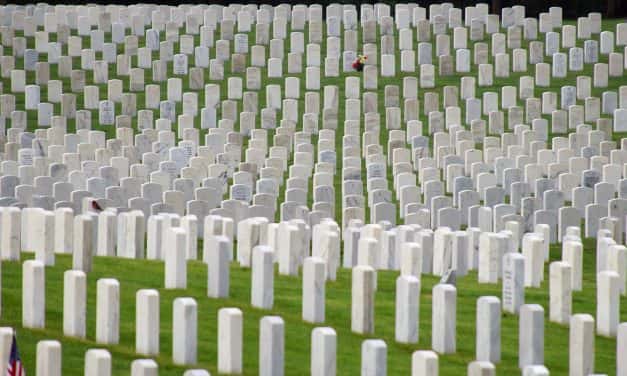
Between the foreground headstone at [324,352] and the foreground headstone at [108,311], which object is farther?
the foreground headstone at [108,311]

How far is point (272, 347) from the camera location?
1044 cm

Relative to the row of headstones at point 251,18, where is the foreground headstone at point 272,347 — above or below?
below

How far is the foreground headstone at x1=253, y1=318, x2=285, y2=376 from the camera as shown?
1038 cm

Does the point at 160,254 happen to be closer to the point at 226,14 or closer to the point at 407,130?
the point at 407,130

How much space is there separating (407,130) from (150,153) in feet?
13.3

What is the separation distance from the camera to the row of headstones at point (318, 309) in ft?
35.6

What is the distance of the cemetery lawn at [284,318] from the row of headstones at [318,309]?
10 centimetres

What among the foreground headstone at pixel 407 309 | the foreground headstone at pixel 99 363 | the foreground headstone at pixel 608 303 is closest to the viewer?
the foreground headstone at pixel 99 363

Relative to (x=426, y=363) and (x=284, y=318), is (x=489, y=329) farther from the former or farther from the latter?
(x=426, y=363)

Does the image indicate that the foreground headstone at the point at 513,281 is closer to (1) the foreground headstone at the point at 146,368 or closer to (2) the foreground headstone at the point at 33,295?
(2) the foreground headstone at the point at 33,295

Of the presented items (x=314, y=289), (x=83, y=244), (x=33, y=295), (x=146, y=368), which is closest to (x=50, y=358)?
(x=146, y=368)

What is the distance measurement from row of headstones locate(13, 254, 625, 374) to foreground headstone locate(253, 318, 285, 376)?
10 mm

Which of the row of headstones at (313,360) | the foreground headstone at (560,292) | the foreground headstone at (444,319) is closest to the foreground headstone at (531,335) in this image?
the row of headstones at (313,360)

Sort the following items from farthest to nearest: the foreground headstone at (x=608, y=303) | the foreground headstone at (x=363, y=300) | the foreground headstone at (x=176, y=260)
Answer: the foreground headstone at (x=176, y=260) → the foreground headstone at (x=608, y=303) → the foreground headstone at (x=363, y=300)
